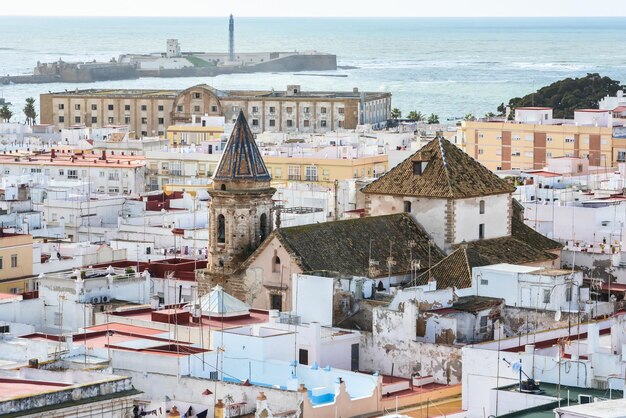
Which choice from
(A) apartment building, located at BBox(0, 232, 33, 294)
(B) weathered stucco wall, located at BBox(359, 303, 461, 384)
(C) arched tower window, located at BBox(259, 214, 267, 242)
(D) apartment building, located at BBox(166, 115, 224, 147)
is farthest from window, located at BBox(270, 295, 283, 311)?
(D) apartment building, located at BBox(166, 115, 224, 147)

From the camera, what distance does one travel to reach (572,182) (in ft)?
196

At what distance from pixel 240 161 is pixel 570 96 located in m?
60.1

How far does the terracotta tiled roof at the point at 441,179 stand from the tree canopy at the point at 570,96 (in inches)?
2040

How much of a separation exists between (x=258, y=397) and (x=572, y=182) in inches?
1302

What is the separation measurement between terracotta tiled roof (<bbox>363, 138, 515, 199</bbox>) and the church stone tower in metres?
3.16

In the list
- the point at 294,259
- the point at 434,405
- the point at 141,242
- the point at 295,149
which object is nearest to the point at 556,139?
the point at 295,149

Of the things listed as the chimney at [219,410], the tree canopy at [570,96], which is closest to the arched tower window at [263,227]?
the chimney at [219,410]

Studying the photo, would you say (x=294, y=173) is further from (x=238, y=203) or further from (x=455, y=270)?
(x=455, y=270)

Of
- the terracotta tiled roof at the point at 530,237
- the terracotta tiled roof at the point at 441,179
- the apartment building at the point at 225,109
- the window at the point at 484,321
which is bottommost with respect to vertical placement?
the window at the point at 484,321

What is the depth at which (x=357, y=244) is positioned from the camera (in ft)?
126

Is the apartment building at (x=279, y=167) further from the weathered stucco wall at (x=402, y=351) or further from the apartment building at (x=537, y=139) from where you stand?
the weathered stucco wall at (x=402, y=351)

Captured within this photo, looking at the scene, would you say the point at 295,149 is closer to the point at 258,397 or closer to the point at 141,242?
the point at 141,242

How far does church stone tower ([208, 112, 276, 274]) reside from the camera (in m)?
39.0

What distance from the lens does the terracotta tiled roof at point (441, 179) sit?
4062cm
